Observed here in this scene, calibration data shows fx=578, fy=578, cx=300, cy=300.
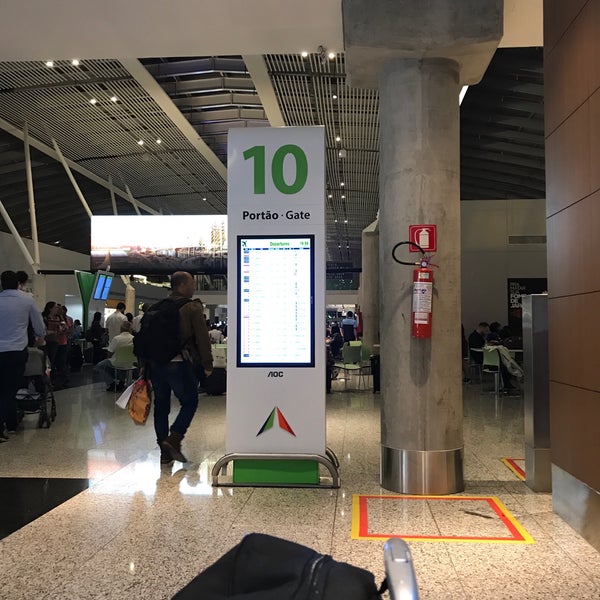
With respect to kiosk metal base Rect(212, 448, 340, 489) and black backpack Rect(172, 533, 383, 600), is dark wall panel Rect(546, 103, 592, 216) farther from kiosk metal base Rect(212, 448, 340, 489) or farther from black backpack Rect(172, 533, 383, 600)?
black backpack Rect(172, 533, 383, 600)

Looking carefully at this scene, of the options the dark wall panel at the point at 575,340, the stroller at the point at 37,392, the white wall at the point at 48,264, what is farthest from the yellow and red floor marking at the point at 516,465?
the white wall at the point at 48,264

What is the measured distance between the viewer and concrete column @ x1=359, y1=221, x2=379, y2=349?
15859 millimetres

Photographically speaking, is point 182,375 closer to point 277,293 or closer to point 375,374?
point 277,293

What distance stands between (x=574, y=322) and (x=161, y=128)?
437 inches

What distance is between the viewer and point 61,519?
3332 millimetres

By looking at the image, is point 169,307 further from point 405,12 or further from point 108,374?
point 108,374

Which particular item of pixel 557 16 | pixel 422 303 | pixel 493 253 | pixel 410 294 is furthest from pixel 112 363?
pixel 493 253

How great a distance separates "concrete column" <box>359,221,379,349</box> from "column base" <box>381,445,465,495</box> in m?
11.5

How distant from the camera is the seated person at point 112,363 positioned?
948cm

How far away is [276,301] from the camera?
4098mm

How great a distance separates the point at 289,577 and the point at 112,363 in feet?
30.1

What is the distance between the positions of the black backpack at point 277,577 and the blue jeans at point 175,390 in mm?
3645

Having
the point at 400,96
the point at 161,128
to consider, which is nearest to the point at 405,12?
the point at 400,96

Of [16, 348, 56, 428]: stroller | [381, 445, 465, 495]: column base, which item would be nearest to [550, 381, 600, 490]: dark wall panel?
[381, 445, 465, 495]: column base
